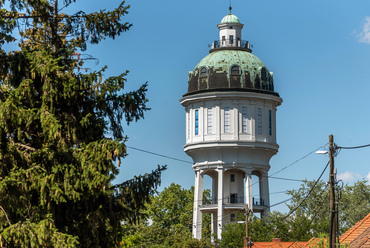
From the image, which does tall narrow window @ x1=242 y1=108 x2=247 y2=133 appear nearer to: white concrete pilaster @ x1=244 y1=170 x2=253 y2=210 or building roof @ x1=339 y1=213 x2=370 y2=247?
white concrete pilaster @ x1=244 y1=170 x2=253 y2=210

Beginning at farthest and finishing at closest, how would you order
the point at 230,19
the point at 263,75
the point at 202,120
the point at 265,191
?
the point at 230,19 → the point at 265,191 → the point at 263,75 → the point at 202,120

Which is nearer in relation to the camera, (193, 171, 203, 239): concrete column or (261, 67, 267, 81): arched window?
(261, 67, 267, 81): arched window

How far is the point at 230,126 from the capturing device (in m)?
60.5

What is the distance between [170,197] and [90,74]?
59653mm

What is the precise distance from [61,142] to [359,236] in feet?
42.6

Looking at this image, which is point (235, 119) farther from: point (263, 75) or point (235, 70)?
point (263, 75)

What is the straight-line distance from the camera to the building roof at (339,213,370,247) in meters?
28.8

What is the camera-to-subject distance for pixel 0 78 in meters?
22.5

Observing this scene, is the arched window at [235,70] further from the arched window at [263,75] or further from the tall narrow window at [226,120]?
the tall narrow window at [226,120]

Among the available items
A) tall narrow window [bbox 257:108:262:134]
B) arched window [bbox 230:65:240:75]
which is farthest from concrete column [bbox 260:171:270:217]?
arched window [bbox 230:65:240:75]

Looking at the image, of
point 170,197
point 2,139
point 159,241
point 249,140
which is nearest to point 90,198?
point 2,139

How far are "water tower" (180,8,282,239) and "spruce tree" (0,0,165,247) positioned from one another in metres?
37.2

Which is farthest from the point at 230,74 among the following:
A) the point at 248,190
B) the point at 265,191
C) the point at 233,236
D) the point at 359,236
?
the point at 359,236

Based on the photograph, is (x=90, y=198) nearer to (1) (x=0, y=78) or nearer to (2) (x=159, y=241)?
(1) (x=0, y=78)
